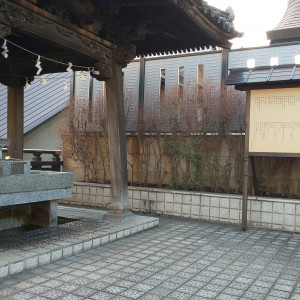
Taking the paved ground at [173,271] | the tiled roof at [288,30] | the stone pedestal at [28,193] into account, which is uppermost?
the tiled roof at [288,30]

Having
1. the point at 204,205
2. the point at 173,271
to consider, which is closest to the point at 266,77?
the point at 204,205

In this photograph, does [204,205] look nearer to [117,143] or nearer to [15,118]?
[117,143]

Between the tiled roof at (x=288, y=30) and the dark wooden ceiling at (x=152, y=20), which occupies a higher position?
the tiled roof at (x=288, y=30)

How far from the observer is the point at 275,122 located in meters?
7.10

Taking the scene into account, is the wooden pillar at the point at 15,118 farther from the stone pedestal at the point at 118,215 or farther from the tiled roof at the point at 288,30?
the tiled roof at the point at 288,30

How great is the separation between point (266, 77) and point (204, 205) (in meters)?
3.29

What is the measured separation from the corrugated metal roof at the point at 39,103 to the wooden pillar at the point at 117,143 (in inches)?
247

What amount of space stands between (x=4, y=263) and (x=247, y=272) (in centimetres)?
324

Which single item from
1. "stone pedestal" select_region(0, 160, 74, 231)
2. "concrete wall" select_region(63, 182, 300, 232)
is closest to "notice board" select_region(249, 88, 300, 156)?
"concrete wall" select_region(63, 182, 300, 232)

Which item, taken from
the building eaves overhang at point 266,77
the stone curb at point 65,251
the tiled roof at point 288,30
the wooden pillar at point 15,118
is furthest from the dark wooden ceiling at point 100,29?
the tiled roof at point 288,30

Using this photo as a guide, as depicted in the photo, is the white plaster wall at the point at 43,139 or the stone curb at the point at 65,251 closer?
the stone curb at the point at 65,251

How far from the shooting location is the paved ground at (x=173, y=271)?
156 inches

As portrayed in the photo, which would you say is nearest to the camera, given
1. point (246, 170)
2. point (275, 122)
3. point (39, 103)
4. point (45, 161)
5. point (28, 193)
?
point (28, 193)

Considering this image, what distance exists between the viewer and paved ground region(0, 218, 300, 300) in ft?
13.0
